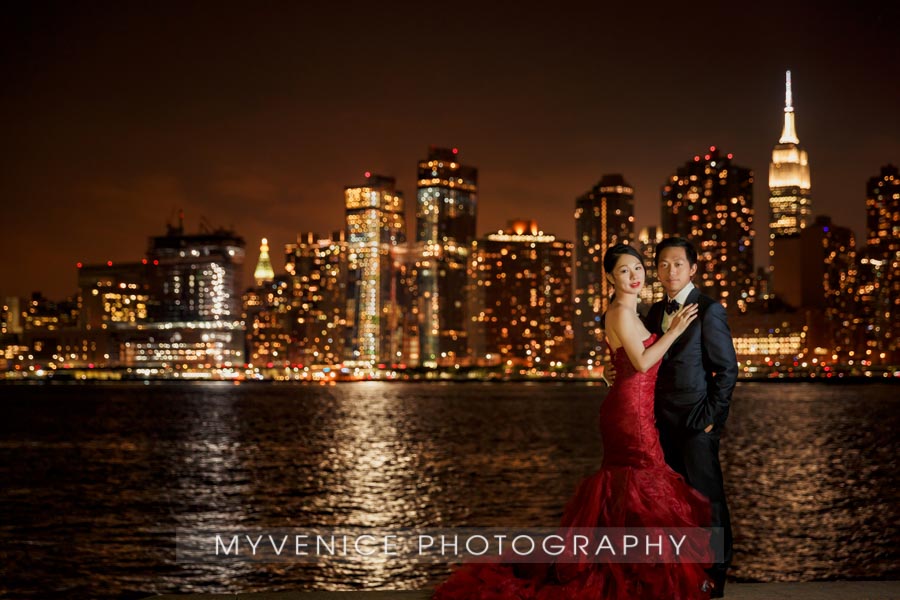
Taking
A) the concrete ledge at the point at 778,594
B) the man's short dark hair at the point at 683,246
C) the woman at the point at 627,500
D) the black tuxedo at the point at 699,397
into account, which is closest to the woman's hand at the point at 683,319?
the woman at the point at 627,500

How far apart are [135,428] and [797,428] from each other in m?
49.7

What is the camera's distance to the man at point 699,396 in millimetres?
8266

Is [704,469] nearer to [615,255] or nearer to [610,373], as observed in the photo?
[610,373]

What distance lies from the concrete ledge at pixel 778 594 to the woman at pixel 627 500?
436 millimetres

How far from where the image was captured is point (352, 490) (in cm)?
4053

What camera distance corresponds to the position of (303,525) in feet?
106

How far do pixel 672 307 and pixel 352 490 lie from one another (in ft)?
109

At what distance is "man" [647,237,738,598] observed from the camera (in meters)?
8.27

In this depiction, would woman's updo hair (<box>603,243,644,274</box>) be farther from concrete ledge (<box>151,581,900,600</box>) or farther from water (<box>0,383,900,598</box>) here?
water (<box>0,383,900,598</box>)

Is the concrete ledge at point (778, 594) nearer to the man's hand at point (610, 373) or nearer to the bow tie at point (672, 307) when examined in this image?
the man's hand at point (610, 373)

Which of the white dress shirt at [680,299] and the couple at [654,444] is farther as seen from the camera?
the white dress shirt at [680,299]

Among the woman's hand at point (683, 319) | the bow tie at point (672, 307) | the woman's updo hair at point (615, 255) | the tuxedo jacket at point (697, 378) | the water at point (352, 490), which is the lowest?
the water at point (352, 490)

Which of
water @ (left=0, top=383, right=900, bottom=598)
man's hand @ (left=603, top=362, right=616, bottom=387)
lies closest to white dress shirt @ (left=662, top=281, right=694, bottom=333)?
man's hand @ (left=603, top=362, right=616, bottom=387)

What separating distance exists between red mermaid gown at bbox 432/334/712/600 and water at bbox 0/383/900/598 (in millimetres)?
15206
